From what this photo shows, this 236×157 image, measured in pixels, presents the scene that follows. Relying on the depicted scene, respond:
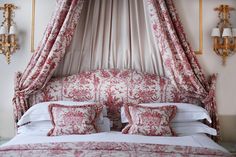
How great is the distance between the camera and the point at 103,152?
2.25m

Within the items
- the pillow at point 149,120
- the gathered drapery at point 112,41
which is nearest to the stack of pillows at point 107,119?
the pillow at point 149,120

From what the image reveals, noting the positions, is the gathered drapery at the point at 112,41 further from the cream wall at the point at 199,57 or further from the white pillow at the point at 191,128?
the white pillow at the point at 191,128

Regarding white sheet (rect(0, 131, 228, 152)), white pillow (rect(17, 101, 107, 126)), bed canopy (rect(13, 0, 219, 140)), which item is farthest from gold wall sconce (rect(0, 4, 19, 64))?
white sheet (rect(0, 131, 228, 152))

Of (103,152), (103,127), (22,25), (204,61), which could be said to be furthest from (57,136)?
(204,61)

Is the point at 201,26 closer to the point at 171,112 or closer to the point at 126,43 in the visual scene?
the point at 126,43

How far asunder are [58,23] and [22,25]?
22.9 inches

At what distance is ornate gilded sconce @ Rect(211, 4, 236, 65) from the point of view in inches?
137

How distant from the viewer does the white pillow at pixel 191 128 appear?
3104 millimetres

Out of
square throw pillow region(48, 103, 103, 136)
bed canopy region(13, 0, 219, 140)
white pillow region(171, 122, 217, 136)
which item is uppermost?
bed canopy region(13, 0, 219, 140)

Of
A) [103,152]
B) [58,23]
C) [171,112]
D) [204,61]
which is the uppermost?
[58,23]

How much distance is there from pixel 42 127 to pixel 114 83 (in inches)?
34.7

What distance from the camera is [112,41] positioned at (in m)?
3.57

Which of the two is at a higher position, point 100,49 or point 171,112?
point 100,49

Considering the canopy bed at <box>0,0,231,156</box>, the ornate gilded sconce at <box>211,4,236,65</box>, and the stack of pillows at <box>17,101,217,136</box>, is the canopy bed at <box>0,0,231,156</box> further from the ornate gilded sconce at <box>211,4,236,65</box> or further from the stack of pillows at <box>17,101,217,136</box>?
the ornate gilded sconce at <box>211,4,236,65</box>
